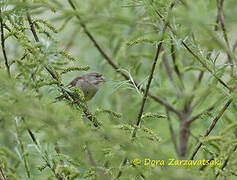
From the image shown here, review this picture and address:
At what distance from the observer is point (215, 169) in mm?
1524

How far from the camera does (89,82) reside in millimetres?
4035

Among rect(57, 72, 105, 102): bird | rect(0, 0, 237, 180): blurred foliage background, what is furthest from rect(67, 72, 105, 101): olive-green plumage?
rect(0, 0, 237, 180): blurred foliage background

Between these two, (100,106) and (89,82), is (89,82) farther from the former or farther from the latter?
(100,106)

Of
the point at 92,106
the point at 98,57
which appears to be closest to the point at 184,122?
the point at 92,106

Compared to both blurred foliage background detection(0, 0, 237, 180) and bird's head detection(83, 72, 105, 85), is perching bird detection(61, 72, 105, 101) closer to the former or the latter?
bird's head detection(83, 72, 105, 85)

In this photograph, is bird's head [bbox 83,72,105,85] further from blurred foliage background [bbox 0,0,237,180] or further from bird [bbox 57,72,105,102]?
blurred foliage background [bbox 0,0,237,180]

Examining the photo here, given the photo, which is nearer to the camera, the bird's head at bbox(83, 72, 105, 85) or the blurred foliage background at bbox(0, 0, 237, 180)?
the blurred foliage background at bbox(0, 0, 237, 180)

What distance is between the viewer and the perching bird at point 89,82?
13.0 feet

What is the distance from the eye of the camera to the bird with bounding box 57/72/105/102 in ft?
13.0

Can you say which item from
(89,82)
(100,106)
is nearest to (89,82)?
(89,82)

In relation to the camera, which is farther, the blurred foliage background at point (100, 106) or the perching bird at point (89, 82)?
the perching bird at point (89, 82)

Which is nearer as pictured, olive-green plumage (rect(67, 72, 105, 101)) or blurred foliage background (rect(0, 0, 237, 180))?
blurred foliage background (rect(0, 0, 237, 180))

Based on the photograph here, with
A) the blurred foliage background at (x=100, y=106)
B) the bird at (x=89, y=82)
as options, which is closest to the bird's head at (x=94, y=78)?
the bird at (x=89, y=82)

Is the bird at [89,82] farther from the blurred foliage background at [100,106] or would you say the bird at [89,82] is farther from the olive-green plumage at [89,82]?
the blurred foliage background at [100,106]
